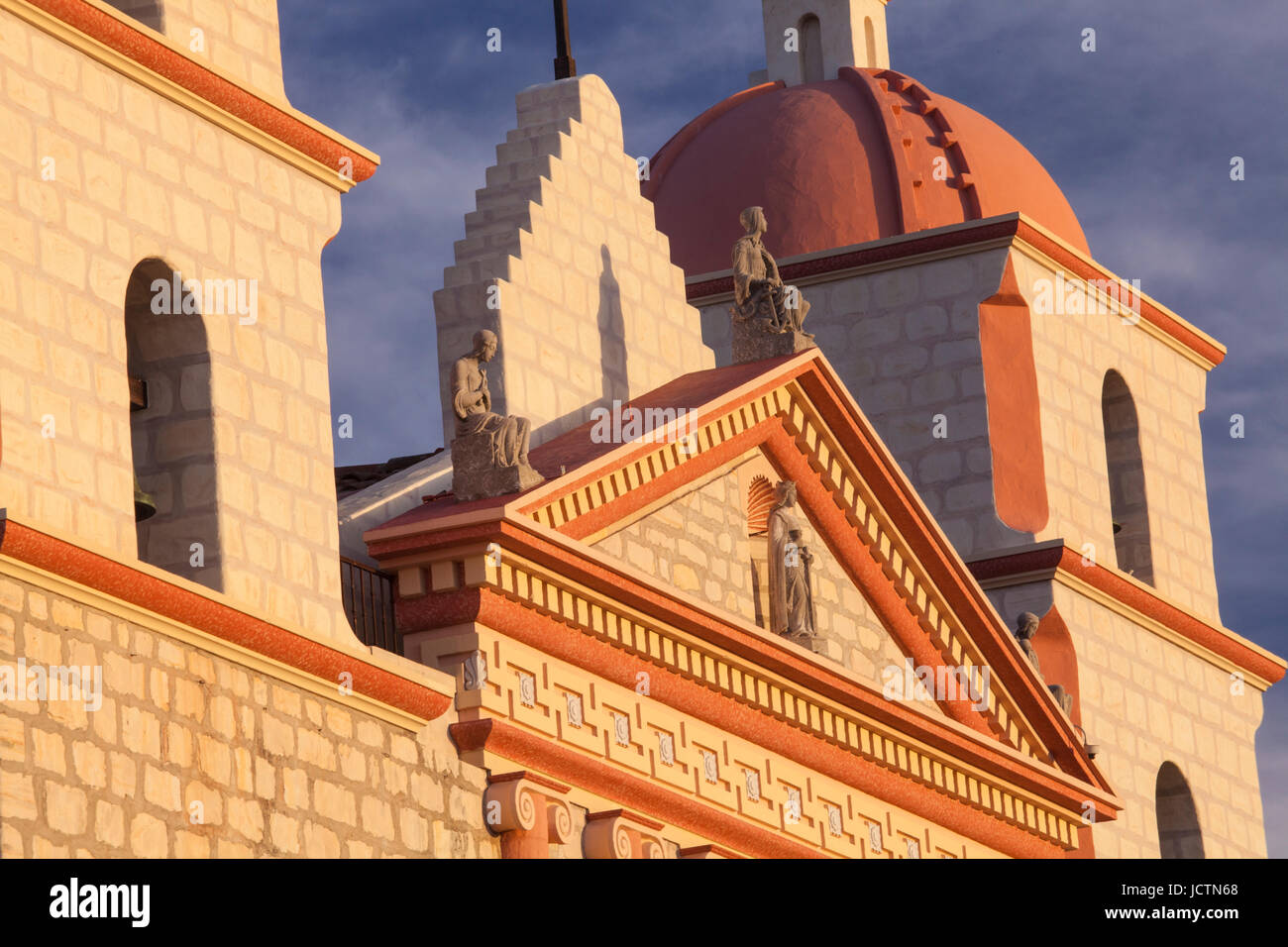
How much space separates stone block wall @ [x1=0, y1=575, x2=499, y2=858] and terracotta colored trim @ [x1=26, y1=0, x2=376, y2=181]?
358 cm

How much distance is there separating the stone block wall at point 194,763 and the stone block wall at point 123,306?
56 cm

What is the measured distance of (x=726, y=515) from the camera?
25.0 m

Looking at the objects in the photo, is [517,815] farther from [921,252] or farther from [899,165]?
[899,165]

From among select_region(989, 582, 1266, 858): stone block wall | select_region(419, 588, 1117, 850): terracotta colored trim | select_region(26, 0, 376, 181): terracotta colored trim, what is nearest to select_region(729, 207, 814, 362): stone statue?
select_region(419, 588, 1117, 850): terracotta colored trim

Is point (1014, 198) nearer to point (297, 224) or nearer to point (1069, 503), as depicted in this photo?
point (1069, 503)

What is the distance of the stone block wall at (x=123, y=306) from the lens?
18.0 meters

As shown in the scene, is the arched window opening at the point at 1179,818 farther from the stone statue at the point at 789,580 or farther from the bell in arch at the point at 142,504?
the bell in arch at the point at 142,504

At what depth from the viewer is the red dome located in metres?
32.8

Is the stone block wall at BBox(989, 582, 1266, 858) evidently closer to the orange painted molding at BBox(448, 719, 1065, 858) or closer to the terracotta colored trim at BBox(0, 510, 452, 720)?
the orange painted molding at BBox(448, 719, 1065, 858)

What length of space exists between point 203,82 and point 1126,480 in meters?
16.2

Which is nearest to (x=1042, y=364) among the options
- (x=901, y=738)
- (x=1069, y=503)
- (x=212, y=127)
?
(x=1069, y=503)

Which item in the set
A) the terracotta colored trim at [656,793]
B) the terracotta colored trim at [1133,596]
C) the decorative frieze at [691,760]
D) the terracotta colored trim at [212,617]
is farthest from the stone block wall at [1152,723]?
the terracotta colored trim at [212,617]

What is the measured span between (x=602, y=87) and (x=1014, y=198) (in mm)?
8312

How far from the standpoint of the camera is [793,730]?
81.8 ft
